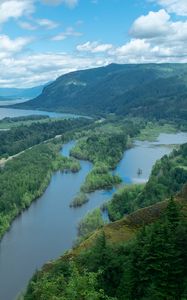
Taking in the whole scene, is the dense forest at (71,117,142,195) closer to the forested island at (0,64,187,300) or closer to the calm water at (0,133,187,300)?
the forested island at (0,64,187,300)

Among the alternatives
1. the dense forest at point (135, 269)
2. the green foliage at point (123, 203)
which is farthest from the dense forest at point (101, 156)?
the dense forest at point (135, 269)

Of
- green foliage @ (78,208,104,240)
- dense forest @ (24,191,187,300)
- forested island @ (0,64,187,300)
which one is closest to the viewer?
dense forest @ (24,191,187,300)

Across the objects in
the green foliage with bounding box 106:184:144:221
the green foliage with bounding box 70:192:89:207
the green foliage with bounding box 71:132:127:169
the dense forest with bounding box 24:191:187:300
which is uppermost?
the dense forest with bounding box 24:191:187:300

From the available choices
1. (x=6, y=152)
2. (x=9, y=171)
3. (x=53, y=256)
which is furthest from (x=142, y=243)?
(x=6, y=152)

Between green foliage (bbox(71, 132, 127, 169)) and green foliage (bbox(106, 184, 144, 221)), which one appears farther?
green foliage (bbox(71, 132, 127, 169))

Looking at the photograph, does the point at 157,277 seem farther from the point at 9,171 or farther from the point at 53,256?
the point at 9,171

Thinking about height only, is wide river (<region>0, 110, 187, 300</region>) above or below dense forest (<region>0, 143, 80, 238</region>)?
below

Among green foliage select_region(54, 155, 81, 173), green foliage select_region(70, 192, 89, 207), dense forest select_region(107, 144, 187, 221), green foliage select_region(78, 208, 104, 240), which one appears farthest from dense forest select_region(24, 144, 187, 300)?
green foliage select_region(54, 155, 81, 173)

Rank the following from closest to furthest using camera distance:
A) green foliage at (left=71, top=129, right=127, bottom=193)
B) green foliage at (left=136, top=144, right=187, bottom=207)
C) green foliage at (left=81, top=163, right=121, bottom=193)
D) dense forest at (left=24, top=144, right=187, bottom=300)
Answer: dense forest at (left=24, top=144, right=187, bottom=300) → green foliage at (left=136, top=144, right=187, bottom=207) → green foliage at (left=81, top=163, right=121, bottom=193) → green foliage at (left=71, top=129, right=127, bottom=193)

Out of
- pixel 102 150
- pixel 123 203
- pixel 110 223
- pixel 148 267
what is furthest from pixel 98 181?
pixel 148 267
